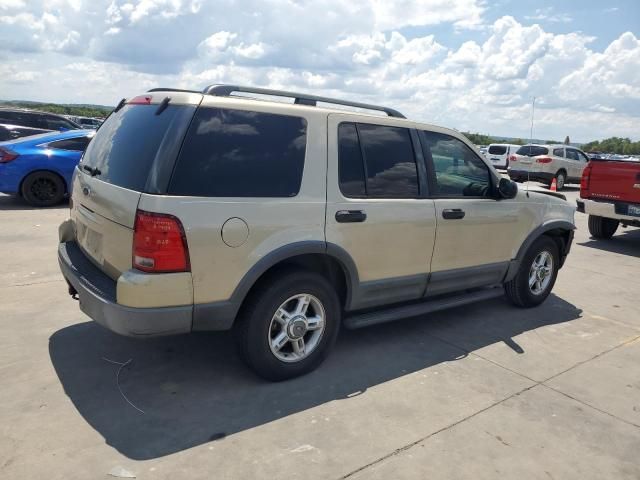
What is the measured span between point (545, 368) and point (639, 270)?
4676 millimetres

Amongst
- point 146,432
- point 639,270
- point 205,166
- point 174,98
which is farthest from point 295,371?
point 639,270

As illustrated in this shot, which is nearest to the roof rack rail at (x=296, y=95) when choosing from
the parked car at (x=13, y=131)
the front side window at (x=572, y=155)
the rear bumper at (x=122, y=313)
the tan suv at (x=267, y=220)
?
the tan suv at (x=267, y=220)

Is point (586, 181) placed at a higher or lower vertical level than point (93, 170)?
lower

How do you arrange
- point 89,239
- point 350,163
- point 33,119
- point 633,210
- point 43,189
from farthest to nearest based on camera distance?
1. point 33,119
2. point 43,189
3. point 633,210
4. point 350,163
5. point 89,239

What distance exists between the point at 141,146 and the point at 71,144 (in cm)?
772

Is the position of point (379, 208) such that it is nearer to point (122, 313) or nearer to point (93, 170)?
point (122, 313)

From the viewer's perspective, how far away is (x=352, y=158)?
152 inches

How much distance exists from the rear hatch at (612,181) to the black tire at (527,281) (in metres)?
3.89

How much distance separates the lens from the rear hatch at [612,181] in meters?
8.52

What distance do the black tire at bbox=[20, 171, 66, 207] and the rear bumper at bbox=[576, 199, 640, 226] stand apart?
9.58m

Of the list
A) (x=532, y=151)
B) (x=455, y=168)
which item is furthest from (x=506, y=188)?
(x=532, y=151)

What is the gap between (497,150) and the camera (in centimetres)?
2659

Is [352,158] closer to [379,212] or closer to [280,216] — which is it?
[379,212]

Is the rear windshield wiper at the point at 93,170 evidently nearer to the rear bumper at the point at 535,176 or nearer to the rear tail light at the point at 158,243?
the rear tail light at the point at 158,243
